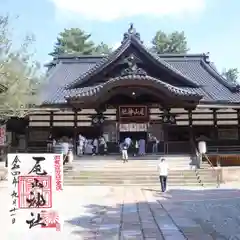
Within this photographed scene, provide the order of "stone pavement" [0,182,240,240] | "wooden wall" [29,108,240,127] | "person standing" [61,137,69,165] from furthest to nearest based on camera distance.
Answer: "wooden wall" [29,108,240,127] → "person standing" [61,137,69,165] → "stone pavement" [0,182,240,240]

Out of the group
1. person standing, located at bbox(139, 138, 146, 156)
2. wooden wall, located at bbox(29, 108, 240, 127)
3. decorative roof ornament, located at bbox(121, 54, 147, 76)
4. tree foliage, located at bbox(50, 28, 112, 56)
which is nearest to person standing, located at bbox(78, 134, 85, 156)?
wooden wall, located at bbox(29, 108, 240, 127)

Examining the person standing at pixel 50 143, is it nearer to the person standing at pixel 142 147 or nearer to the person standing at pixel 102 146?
the person standing at pixel 102 146

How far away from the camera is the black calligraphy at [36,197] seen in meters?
6.43

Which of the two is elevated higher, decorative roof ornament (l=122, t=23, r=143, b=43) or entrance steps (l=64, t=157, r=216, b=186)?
decorative roof ornament (l=122, t=23, r=143, b=43)

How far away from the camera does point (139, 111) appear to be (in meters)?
24.9

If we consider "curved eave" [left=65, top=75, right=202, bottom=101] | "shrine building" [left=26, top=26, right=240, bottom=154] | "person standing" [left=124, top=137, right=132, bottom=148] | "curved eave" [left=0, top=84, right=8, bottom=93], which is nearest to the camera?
"curved eave" [left=0, top=84, right=8, bottom=93]

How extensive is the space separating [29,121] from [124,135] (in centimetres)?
593

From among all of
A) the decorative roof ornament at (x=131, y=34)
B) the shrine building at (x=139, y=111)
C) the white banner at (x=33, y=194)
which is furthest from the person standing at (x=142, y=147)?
the white banner at (x=33, y=194)

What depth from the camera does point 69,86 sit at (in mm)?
26281

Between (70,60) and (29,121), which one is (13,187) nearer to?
(29,121)

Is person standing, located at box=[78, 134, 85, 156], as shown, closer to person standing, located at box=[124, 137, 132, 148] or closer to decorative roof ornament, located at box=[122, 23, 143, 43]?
person standing, located at box=[124, 137, 132, 148]

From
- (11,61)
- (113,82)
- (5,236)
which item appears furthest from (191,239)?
(113,82)

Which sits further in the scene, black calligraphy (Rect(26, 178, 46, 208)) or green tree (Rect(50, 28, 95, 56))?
green tree (Rect(50, 28, 95, 56))

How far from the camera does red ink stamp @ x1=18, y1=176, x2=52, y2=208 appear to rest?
644 centimetres
